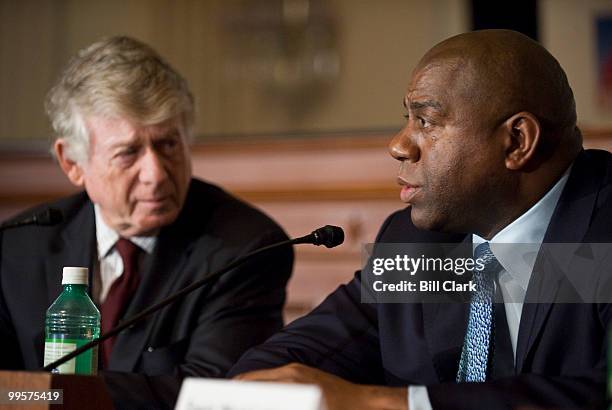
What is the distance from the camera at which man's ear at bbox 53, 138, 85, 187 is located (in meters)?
2.77

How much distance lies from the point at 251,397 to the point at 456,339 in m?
0.75

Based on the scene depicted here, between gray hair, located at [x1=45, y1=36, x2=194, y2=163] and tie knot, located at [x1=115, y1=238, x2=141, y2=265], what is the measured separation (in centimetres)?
25

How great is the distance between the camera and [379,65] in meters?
4.77

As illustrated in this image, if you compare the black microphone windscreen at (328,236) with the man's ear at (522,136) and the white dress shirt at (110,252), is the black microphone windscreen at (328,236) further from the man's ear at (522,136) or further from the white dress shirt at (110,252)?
the white dress shirt at (110,252)

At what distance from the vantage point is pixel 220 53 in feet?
16.4

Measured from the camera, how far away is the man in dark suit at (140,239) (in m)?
2.52

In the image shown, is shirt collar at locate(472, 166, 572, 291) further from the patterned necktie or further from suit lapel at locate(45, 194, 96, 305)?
suit lapel at locate(45, 194, 96, 305)

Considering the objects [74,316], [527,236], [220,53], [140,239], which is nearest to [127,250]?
[140,239]

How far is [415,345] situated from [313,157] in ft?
9.03

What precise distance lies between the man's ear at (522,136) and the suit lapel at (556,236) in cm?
10

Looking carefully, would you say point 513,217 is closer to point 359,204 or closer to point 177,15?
point 359,204

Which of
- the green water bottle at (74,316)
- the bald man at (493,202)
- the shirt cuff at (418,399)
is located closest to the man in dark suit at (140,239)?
the green water bottle at (74,316)

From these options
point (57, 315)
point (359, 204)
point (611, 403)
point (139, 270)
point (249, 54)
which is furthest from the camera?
point (249, 54)

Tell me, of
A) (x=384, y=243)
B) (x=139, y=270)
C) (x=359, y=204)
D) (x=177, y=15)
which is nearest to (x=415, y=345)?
(x=384, y=243)
